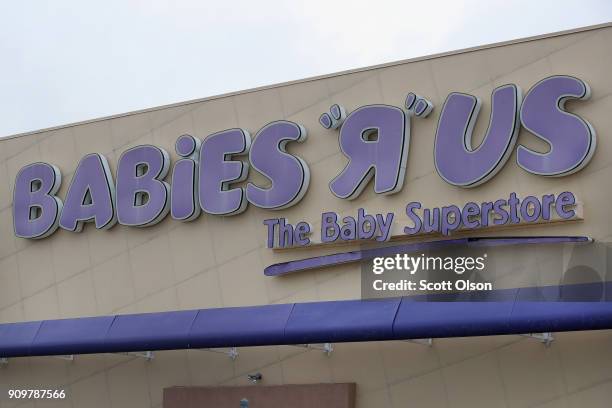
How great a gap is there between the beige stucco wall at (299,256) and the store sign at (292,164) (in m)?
0.23

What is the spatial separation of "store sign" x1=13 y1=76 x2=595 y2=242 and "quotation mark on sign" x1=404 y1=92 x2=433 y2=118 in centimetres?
2

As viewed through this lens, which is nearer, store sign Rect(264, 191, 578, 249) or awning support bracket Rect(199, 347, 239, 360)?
store sign Rect(264, 191, 578, 249)

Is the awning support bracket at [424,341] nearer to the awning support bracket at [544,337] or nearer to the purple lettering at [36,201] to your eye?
the awning support bracket at [544,337]

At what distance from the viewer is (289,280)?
21172 mm

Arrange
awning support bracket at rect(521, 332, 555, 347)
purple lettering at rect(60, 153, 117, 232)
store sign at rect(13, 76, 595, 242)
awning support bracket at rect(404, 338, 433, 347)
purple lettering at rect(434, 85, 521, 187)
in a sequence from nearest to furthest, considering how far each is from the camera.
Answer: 1. awning support bracket at rect(521, 332, 555, 347)
2. store sign at rect(13, 76, 595, 242)
3. purple lettering at rect(434, 85, 521, 187)
4. awning support bracket at rect(404, 338, 433, 347)
5. purple lettering at rect(60, 153, 117, 232)

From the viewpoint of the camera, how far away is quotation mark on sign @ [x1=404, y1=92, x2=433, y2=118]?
65.9 feet

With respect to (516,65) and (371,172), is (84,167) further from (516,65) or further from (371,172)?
(516,65)

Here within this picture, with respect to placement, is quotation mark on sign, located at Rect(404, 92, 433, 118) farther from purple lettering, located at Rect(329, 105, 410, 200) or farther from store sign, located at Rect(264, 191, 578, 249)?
store sign, located at Rect(264, 191, 578, 249)

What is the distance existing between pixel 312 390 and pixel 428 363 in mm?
2267

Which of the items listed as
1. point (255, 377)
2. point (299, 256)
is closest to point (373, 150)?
point (299, 256)

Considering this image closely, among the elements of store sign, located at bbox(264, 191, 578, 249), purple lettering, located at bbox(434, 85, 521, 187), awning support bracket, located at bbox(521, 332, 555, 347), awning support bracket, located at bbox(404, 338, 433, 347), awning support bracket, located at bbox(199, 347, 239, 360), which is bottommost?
awning support bracket, located at bbox(521, 332, 555, 347)

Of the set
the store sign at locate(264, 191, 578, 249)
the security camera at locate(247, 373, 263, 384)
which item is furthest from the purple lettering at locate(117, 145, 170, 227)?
the security camera at locate(247, 373, 263, 384)

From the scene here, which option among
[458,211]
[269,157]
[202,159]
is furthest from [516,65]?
[202,159]

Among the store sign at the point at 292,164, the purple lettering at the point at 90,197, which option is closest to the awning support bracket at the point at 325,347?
the store sign at the point at 292,164
